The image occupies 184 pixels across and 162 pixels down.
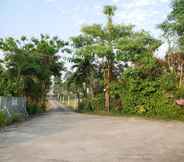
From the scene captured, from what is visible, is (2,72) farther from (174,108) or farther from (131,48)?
(174,108)

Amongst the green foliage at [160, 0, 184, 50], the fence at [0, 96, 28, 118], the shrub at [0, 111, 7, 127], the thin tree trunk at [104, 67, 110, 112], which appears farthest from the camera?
the thin tree trunk at [104, 67, 110, 112]

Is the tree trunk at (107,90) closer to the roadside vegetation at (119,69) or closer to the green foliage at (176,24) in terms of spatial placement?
the roadside vegetation at (119,69)

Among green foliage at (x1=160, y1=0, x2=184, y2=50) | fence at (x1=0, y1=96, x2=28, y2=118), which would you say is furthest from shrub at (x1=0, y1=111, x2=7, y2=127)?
green foliage at (x1=160, y1=0, x2=184, y2=50)

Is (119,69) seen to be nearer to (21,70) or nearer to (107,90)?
(107,90)

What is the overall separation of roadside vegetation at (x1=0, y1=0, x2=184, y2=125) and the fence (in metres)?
1.56

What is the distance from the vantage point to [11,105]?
26531mm

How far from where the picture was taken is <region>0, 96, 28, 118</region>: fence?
24.1 m

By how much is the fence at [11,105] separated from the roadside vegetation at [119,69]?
1.56 metres

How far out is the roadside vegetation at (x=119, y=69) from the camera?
104 feet

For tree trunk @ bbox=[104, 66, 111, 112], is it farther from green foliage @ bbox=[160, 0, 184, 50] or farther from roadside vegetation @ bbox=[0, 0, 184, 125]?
green foliage @ bbox=[160, 0, 184, 50]

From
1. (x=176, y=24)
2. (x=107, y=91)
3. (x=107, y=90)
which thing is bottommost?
(x=107, y=91)

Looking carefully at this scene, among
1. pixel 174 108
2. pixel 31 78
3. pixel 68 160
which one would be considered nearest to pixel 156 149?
pixel 68 160

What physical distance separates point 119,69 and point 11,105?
16.9 meters

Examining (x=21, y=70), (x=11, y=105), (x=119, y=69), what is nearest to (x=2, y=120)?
(x=11, y=105)
